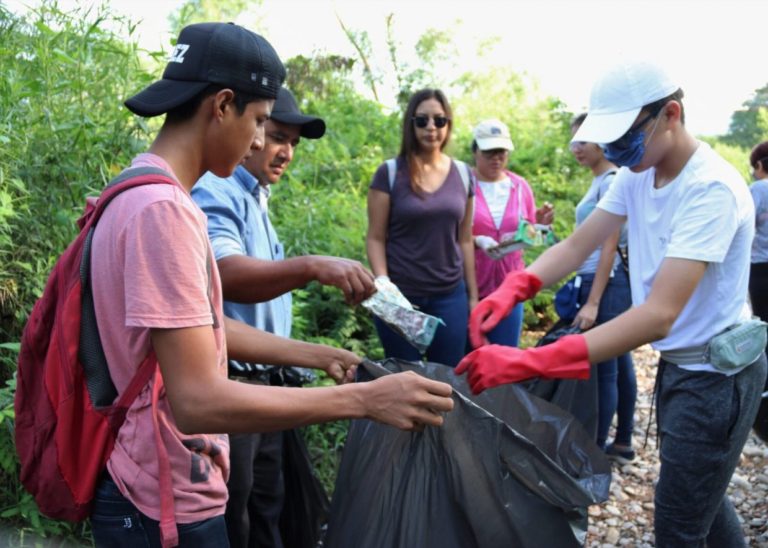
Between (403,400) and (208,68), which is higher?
(208,68)

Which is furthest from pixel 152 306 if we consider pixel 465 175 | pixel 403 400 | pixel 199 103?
pixel 465 175

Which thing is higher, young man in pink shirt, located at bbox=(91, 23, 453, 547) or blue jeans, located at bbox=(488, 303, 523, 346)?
young man in pink shirt, located at bbox=(91, 23, 453, 547)

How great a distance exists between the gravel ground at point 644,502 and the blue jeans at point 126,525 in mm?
2515

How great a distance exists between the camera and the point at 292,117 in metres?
2.54

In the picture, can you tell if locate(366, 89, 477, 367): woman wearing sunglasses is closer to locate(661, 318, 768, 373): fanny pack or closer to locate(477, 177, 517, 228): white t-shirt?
locate(477, 177, 517, 228): white t-shirt

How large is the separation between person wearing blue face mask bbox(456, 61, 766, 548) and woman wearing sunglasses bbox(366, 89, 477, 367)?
159 centimetres

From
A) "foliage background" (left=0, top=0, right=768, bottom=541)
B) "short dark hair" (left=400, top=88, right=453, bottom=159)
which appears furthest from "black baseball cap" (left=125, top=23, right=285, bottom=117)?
"short dark hair" (left=400, top=88, right=453, bottom=159)

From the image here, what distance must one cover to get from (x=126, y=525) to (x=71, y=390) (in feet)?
1.00

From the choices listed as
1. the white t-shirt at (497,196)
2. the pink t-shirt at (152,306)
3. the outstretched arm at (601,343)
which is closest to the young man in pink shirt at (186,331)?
the pink t-shirt at (152,306)

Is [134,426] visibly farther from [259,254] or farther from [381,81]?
[381,81]

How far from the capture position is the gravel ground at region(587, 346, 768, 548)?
3.44 m

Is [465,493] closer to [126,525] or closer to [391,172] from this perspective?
[126,525]

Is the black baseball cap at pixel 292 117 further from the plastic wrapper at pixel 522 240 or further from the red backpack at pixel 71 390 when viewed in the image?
the plastic wrapper at pixel 522 240

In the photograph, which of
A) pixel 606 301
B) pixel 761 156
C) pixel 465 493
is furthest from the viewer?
pixel 761 156
